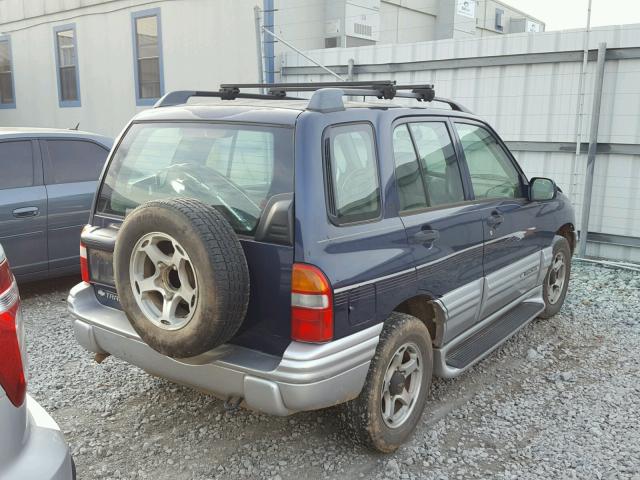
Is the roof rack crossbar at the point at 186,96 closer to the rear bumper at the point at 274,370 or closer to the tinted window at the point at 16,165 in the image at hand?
the rear bumper at the point at 274,370

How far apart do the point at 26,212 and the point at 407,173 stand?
11.8 feet

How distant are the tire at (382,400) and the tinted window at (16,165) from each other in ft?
12.6

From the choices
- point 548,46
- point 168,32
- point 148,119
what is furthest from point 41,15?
point 148,119

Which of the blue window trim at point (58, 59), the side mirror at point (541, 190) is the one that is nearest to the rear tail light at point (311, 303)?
the side mirror at point (541, 190)

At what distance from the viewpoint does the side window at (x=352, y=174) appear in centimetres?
282

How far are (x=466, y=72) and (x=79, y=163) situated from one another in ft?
15.3

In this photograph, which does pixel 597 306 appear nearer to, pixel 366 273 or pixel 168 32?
pixel 366 273

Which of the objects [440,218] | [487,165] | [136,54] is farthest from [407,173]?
[136,54]

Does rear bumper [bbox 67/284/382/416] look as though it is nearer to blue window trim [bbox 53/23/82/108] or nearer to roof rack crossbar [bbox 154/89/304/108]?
roof rack crossbar [bbox 154/89/304/108]

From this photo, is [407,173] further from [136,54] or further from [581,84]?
[136,54]

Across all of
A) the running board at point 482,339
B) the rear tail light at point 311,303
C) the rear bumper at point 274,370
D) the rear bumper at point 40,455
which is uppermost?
the rear tail light at point 311,303

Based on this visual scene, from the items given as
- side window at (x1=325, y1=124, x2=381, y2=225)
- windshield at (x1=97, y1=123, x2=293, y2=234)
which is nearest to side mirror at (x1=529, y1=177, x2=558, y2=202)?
side window at (x1=325, y1=124, x2=381, y2=225)

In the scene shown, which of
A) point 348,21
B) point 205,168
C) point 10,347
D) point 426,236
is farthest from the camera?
point 348,21

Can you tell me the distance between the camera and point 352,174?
9.66 ft
